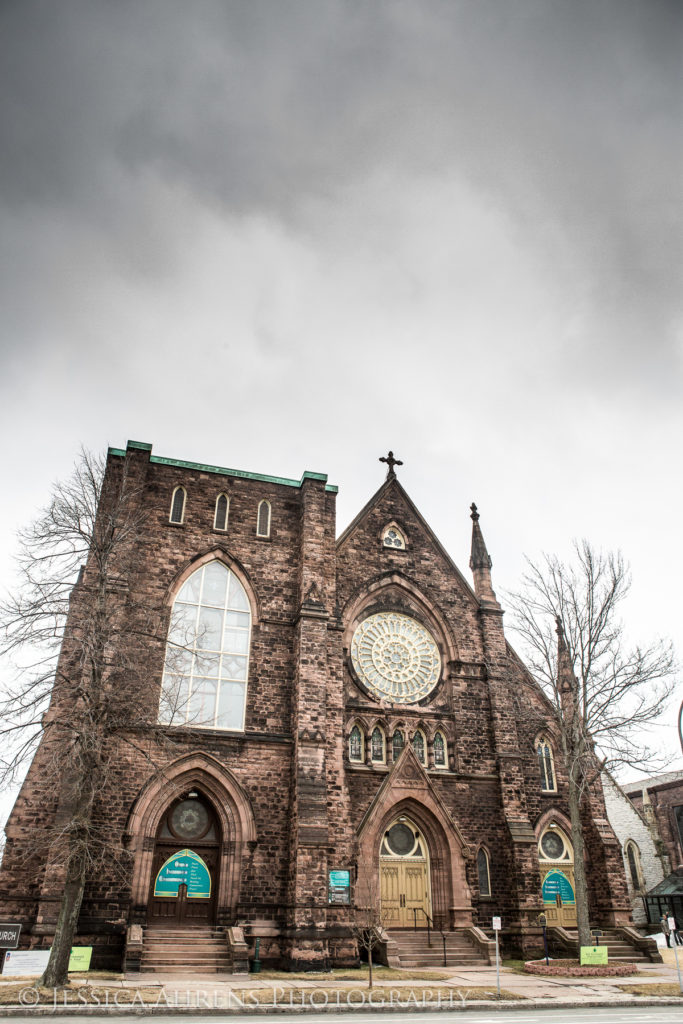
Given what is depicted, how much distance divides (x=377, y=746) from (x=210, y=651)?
5975 mm

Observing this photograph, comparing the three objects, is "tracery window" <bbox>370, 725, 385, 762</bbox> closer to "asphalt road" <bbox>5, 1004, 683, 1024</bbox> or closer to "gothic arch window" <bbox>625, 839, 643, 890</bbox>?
"asphalt road" <bbox>5, 1004, 683, 1024</bbox>

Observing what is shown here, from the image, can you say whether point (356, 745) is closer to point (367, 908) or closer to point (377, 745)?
point (377, 745)

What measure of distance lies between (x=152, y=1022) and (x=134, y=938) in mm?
6423

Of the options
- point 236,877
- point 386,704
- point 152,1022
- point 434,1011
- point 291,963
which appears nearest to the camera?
point 152,1022

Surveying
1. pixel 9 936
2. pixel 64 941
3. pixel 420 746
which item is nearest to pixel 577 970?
pixel 420 746

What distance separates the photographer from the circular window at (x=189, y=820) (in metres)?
19.5

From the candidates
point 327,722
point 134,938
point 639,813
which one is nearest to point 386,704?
point 327,722

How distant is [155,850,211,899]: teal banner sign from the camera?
18.8 m

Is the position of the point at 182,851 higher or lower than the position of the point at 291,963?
higher

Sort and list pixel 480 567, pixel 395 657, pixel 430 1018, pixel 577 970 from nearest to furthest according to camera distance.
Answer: pixel 430 1018 → pixel 577 970 → pixel 395 657 → pixel 480 567

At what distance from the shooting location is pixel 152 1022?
A: 1091 centimetres

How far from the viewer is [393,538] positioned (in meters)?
26.2

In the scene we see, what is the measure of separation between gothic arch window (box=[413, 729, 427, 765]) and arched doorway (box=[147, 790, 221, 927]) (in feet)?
21.8

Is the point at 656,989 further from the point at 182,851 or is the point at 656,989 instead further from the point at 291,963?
the point at 182,851
